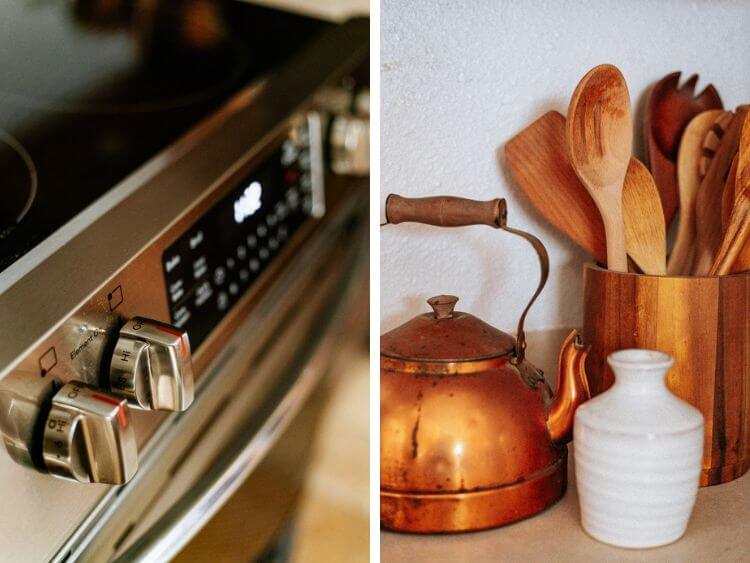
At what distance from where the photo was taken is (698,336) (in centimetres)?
67

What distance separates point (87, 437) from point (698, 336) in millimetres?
490

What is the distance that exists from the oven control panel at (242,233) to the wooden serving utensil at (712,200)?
348mm

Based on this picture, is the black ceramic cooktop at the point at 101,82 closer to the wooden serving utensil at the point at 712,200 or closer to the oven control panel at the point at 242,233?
the oven control panel at the point at 242,233

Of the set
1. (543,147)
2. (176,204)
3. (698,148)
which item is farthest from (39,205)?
(698,148)

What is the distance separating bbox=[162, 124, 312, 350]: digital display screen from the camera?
20.0 inches

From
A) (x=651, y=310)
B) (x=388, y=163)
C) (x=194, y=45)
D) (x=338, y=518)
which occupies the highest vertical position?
(x=194, y=45)

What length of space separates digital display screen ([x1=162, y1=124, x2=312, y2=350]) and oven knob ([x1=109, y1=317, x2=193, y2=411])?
0.06 meters

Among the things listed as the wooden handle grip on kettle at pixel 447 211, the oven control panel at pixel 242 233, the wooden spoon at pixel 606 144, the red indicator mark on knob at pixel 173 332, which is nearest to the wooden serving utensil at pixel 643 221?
the wooden spoon at pixel 606 144

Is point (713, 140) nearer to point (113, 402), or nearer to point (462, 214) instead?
point (462, 214)

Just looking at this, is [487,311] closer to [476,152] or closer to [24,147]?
[476,152]

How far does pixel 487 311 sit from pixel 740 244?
0.80 ft

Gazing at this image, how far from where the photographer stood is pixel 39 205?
0.50 m

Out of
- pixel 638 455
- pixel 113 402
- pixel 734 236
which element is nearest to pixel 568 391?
pixel 638 455

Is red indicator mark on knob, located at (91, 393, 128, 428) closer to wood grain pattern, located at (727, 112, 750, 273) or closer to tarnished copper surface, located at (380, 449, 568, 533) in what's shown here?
tarnished copper surface, located at (380, 449, 568, 533)
